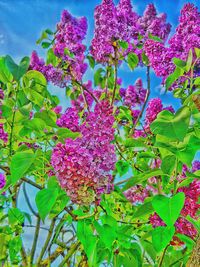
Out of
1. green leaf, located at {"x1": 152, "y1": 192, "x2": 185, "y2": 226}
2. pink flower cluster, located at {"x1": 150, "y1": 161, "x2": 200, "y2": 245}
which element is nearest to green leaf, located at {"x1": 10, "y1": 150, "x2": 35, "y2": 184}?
green leaf, located at {"x1": 152, "y1": 192, "x2": 185, "y2": 226}

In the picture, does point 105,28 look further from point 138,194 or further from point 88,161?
point 88,161

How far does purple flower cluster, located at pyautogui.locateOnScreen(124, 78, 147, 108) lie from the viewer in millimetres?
2557

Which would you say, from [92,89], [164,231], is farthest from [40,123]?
[92,89]

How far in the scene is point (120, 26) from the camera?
2230mm

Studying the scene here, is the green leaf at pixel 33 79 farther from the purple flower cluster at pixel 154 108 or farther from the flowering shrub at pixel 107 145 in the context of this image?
the purple flower cluster at pixel 154 108

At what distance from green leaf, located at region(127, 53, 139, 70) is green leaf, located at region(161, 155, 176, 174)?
1.23 meters

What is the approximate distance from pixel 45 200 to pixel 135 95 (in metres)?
1.48

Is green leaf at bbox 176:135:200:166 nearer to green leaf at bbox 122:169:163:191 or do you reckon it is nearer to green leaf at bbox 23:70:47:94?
green leaf at bbox 122:169:163:191

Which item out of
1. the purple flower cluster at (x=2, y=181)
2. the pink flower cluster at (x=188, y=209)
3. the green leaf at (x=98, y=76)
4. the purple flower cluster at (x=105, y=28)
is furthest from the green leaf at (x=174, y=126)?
the green leaf at (x=98, y=76)

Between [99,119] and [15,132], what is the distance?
1.46ft

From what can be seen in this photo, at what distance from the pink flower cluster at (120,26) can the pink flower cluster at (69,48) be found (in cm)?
9

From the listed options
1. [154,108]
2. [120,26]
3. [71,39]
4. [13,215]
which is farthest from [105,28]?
[13,215]

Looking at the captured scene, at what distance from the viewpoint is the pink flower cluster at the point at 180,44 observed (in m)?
1.75

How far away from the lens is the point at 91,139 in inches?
46.7
